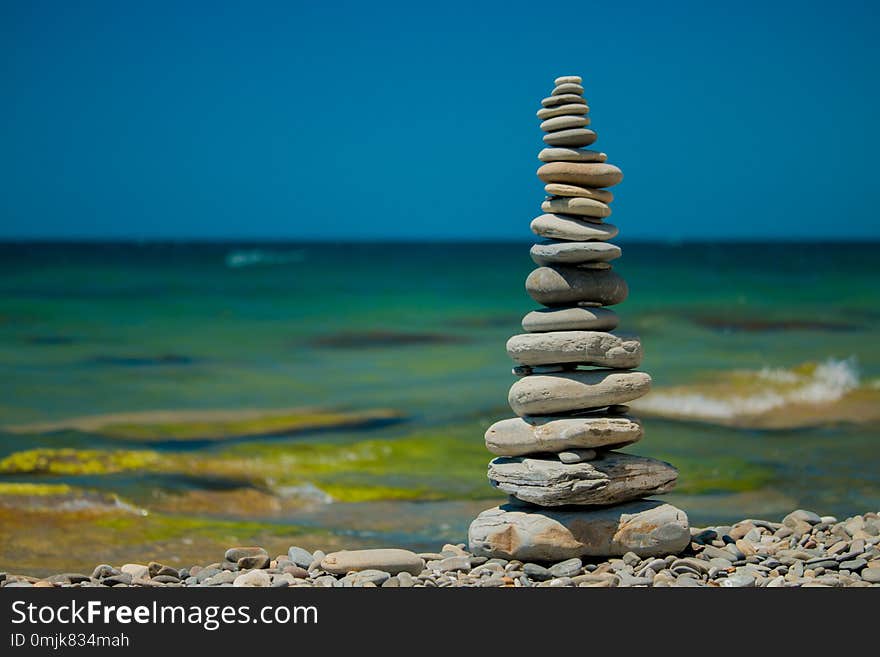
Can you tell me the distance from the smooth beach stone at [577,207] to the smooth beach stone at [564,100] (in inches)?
30.3

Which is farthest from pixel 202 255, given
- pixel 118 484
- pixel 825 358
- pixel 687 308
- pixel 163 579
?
pixel 163 579

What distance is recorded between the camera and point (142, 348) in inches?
1282

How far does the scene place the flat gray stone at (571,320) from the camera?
9.66 meters

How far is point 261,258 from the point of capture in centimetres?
7288

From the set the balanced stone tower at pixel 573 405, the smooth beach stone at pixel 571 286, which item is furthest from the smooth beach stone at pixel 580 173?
the smooth beach stone at pixel 571 286

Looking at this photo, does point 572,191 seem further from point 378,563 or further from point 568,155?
point 378,563

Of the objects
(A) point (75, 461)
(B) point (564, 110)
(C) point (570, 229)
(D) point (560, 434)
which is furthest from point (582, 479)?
(A) point (75, 461)

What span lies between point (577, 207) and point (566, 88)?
0.99 metres

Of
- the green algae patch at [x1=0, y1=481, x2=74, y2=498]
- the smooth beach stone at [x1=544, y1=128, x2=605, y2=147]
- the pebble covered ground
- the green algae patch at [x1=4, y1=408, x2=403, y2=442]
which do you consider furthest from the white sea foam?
the smooth beach stone at [x1=544, y1=128, x2=605, y2=147]

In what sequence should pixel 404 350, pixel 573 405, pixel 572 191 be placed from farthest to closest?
pixel 404 350
pixel 572 191
pixel 573 405

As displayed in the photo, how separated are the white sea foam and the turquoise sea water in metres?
0.24

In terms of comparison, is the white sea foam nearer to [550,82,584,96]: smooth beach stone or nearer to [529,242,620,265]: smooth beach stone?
[529,242,620,265]: smooth beach stone

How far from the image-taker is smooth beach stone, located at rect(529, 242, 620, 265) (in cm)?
966

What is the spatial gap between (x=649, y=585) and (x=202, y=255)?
68.6 m
